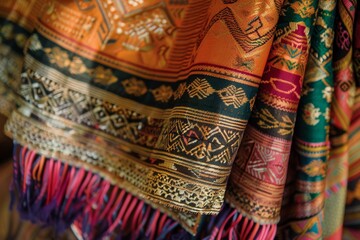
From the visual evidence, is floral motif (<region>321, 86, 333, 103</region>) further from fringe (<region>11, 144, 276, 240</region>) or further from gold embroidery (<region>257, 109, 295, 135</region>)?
fringe (<region>11, 144, 276, 240</region>)

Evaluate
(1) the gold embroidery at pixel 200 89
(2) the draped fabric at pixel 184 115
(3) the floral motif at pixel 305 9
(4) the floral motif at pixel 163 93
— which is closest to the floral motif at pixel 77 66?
(2) the draped fabric at pixel 184 115

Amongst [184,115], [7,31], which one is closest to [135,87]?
[184,115]

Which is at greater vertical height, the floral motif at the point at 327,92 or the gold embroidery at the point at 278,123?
Answer: the floral motif at the point at 327,92

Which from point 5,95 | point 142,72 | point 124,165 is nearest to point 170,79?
point 142,72

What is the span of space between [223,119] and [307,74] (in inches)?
7.1

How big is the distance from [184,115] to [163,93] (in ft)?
0.47

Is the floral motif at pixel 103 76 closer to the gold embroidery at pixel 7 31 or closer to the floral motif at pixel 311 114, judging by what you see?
the gold embroidery at pixel 7 31

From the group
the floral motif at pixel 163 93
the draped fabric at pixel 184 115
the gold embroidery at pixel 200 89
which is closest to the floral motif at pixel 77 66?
the draped fabric at pixel 184 115

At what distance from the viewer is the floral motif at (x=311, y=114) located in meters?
0.55

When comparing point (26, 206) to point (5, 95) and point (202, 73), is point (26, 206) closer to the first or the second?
point (5, 95)

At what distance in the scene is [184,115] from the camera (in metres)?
0.50

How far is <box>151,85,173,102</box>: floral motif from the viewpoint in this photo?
2.05ft

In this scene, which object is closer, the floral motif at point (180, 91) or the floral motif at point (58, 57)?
the floral motif at point (180, 91)

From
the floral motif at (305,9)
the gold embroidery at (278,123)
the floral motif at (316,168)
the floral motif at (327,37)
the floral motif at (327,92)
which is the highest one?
the floral motif at (305,9)
